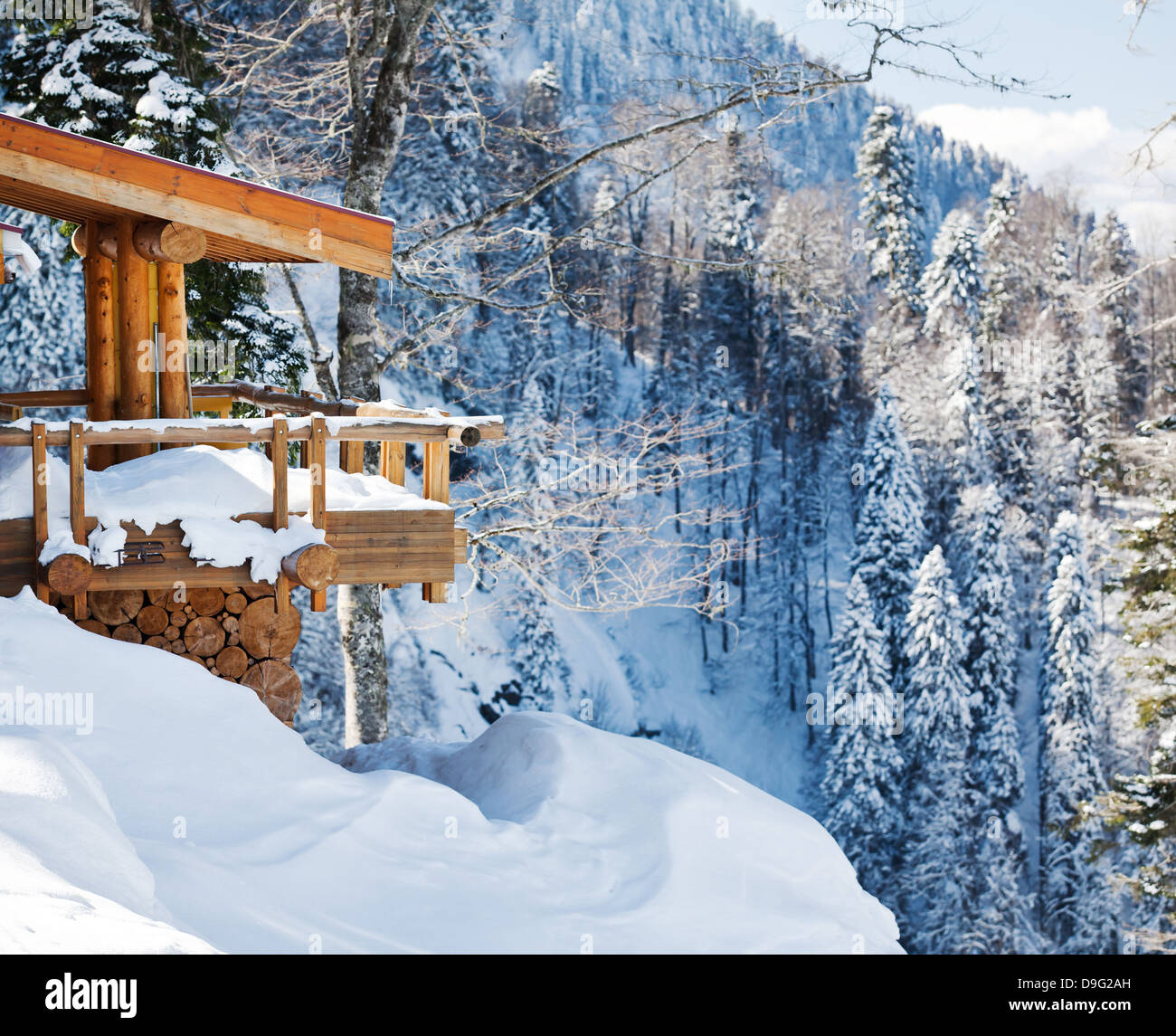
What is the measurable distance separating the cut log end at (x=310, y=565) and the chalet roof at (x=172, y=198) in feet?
6.78

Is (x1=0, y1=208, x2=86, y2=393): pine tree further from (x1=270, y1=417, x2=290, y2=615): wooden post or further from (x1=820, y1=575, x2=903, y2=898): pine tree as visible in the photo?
(x1=820, y1=575, x2=903, y2=898): pine tree

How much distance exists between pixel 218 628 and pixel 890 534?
108ft

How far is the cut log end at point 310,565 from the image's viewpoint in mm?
6168

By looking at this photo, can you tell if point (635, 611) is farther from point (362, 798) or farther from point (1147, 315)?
point (362, 798)

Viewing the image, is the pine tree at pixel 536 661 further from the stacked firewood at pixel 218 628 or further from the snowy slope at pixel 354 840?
the snowy slope at pixel 354 840

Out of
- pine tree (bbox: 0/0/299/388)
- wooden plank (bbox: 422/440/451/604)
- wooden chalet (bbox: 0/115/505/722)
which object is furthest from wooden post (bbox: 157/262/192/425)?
pine tree (bbox: 0/0/299/388)

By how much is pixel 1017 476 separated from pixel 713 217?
16632 millimetres

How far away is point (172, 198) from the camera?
6750mm

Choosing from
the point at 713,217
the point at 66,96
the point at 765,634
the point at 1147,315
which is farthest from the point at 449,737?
A: the point at 1147,315

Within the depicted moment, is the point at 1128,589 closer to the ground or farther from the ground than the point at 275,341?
closer to the ground

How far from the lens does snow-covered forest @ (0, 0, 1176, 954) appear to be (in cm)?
1150

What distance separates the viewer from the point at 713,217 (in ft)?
148

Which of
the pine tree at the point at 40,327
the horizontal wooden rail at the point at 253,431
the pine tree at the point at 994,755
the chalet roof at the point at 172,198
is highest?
the pine tree at the point at 40,327

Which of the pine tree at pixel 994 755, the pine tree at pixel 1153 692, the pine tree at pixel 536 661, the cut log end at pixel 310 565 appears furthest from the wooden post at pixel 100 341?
the pine tree at pixel 994 755
